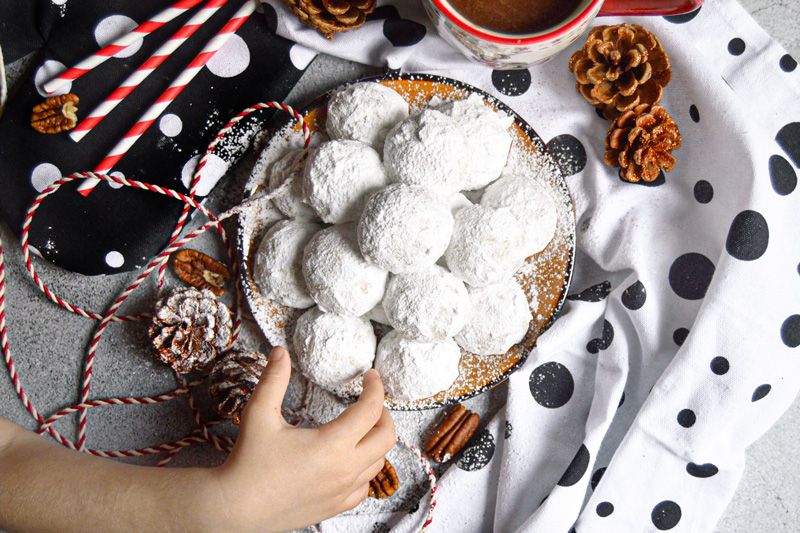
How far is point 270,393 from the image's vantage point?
2.64 feet

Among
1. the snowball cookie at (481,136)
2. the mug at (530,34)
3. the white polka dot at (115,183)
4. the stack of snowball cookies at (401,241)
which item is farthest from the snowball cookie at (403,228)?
the white polka dot at (115,183)

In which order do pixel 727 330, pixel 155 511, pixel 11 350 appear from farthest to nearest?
pixel 11 350 < pixel 727 330 < pixel 155 511

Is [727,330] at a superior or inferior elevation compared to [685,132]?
inferior

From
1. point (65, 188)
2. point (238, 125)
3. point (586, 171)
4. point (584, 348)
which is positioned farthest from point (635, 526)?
point (65, 188)

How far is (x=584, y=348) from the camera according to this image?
1.06 meters

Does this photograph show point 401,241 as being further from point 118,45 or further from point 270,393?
point 118,45

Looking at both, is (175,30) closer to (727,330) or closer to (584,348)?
(584,348)

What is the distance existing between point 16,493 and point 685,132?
3.89 feet

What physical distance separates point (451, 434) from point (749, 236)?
23.7 inches

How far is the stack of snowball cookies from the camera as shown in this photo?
0.87m

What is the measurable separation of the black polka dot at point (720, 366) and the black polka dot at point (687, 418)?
0.08m

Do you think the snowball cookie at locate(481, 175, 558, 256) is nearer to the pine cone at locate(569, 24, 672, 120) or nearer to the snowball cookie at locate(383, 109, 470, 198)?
the snowball cookie at locate(383, 109, 470, 198)

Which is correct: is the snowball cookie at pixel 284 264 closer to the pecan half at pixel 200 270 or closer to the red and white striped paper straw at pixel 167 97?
the pecan half at pixel 200 270

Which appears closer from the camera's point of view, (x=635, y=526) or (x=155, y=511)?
(x=155, y=511)
